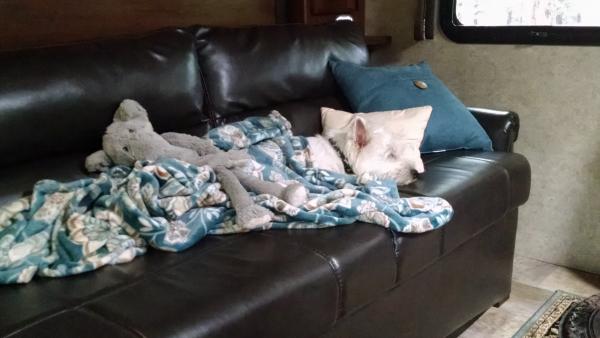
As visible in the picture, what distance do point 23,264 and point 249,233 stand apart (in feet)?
1.67

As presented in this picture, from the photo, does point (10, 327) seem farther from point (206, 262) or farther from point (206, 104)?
point (206, 104)

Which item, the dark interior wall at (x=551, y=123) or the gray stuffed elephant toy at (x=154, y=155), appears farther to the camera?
the dark interior wall at (x=551, y=123)

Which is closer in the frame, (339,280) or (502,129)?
(339,280)

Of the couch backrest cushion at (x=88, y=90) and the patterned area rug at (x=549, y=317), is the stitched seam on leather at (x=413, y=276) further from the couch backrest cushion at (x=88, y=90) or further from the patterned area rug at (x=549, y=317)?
the couch backrest cushion at (x=88, y=90)

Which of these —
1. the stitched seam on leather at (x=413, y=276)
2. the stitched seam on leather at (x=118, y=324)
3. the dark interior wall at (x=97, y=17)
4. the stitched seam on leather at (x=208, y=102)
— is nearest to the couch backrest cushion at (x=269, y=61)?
the stitched seam on leather at (x=208, y=102)

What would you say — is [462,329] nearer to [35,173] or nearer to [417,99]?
[417,99]

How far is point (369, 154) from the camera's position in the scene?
1867mm

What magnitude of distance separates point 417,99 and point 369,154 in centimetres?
43

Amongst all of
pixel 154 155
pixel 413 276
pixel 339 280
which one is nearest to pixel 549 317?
pixel 413 276

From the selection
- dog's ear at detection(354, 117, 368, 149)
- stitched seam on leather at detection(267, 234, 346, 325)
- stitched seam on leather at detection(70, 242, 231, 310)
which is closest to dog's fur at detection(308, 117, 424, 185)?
dog's ear at detection(354, 117, 368, 149)

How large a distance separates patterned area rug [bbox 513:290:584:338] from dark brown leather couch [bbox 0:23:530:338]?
0.47ft

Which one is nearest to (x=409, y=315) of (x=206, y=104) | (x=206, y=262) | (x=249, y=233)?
(x=249, y=233)

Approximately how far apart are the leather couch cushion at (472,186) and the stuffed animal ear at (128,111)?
81 centimetres

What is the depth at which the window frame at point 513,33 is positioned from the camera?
2.29 metres
